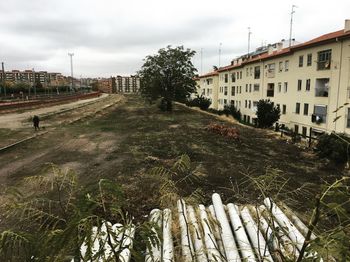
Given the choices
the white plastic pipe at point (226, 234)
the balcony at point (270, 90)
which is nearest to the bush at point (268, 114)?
the balcony at point (270, 90)

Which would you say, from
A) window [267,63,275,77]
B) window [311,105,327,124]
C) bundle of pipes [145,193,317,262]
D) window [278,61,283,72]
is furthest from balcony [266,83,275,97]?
bundle of pipes [145,193,317,262]

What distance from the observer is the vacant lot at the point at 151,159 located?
11984 mm

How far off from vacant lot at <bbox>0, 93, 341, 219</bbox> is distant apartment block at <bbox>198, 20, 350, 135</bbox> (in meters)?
5.40

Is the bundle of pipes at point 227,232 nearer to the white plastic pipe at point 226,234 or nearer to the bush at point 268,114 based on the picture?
the white plastic pipe at point 226,234

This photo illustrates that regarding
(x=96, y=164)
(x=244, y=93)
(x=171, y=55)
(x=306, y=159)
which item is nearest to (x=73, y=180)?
(x=96, y=164)

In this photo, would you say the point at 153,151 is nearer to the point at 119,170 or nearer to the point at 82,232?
the point at 119,170

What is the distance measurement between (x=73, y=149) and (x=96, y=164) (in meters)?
4.82

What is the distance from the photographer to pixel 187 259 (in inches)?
141

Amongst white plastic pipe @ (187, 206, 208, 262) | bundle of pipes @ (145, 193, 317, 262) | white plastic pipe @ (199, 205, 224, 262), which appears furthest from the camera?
bundle of pipes @ (145, 193, 317, 262)

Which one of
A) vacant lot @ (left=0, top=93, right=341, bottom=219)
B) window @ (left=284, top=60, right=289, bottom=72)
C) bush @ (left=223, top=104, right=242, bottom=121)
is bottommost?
bush @ (left=223, top=104, right=242, bottom=121)

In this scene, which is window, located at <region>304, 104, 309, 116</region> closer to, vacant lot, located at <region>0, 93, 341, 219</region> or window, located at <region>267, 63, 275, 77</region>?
window, located at <region>267, 63, 275, 77</region>

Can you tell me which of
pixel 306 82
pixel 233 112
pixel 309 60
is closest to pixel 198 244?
pixel 306 82

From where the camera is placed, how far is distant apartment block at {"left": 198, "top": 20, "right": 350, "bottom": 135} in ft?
97.9

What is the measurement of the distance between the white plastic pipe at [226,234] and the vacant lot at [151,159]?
2.45 m
